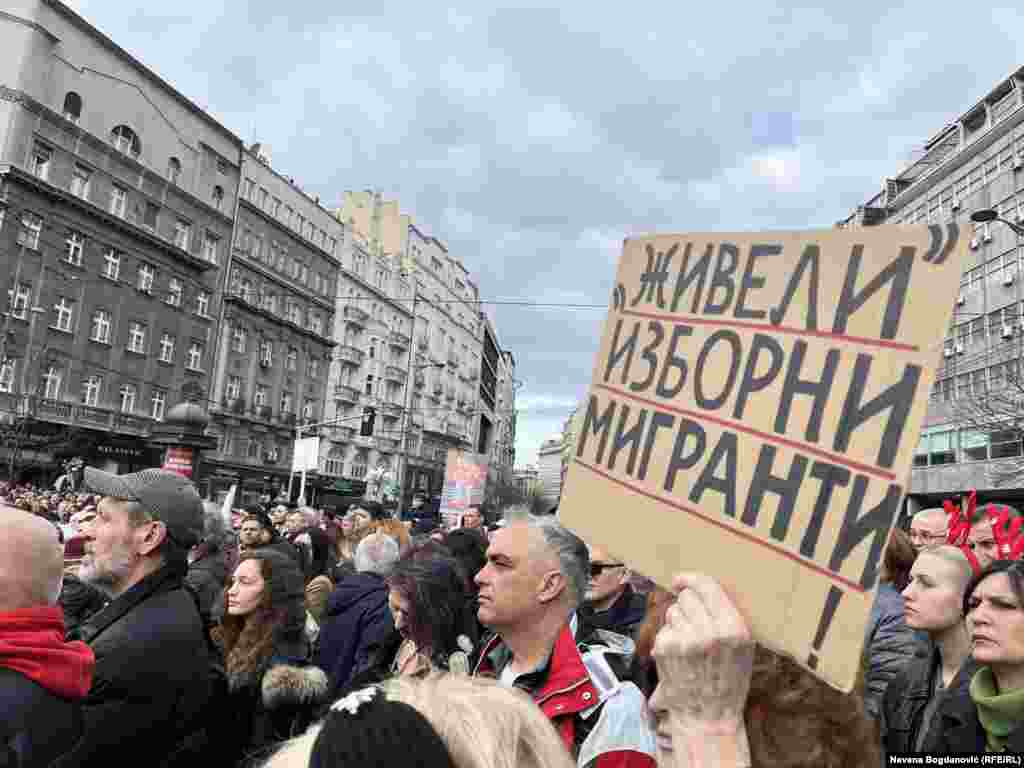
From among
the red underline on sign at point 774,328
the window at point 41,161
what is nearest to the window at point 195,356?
the window at point 41,161

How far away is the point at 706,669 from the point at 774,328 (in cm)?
70

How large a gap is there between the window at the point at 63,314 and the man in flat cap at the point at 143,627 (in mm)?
33929

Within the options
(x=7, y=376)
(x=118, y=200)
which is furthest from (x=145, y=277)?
(x=7, y=376)

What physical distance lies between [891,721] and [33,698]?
330 cm

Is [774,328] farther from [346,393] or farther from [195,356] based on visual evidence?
[346,393]

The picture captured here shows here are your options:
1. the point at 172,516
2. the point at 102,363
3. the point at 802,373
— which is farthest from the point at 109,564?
the point at 102,363

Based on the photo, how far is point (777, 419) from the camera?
1.55m

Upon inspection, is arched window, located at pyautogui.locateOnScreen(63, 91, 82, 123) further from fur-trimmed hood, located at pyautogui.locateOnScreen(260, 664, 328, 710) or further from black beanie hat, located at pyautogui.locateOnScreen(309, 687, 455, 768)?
black beanie hat, located at pyautogui.locateOnScreen(309, 687, 455, 768)

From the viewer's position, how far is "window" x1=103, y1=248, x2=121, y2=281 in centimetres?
3531

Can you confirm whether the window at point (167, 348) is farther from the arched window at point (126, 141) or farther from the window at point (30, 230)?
the arched window at point (126, 141)

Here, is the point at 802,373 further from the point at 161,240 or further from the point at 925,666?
the point at 161,240

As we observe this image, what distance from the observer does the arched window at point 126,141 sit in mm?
36000

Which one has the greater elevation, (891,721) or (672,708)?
(672,708)

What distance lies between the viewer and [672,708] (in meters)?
1.36
